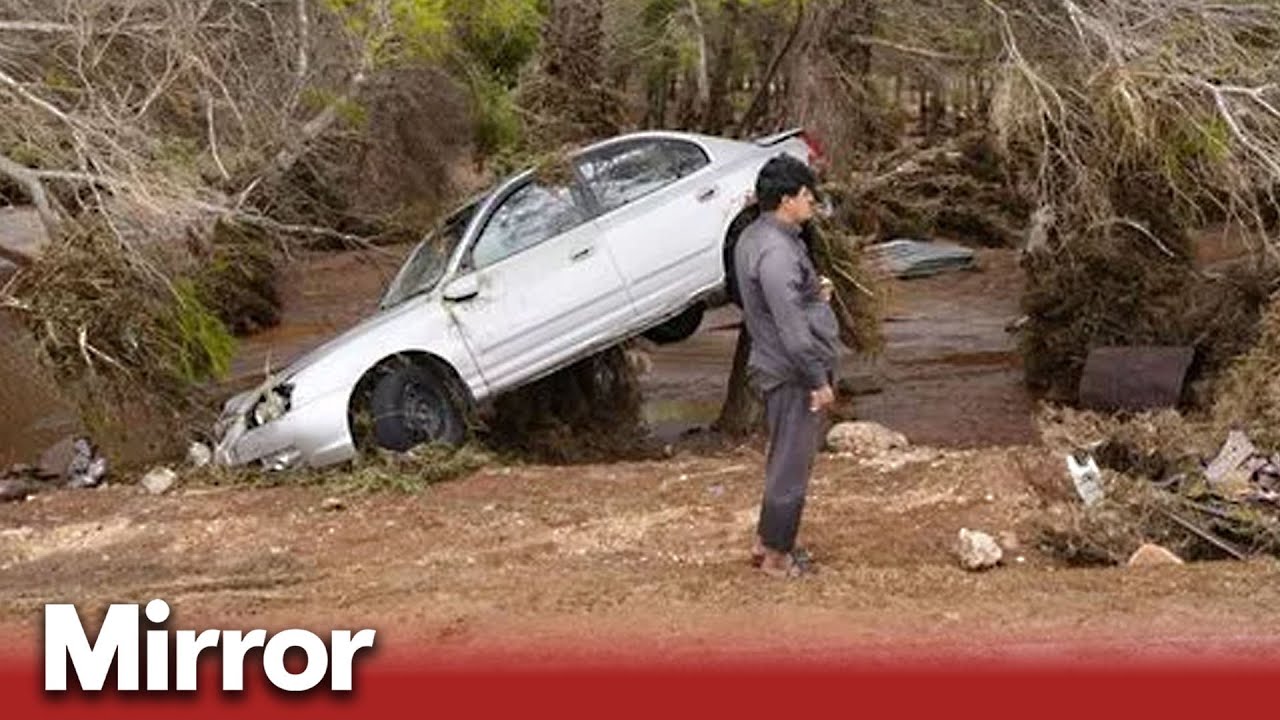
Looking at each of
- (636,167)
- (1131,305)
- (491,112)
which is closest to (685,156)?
(636,167)

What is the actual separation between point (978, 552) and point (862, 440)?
9.72ft

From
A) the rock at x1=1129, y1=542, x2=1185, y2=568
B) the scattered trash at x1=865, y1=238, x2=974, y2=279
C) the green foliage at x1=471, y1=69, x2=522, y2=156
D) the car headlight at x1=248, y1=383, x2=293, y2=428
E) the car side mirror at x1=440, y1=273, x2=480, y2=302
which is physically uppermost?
the green foliage at x1=471, y1=69, x2=522, y2=156

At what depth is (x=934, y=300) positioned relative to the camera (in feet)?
72.0

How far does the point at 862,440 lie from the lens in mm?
10672

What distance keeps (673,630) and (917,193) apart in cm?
804

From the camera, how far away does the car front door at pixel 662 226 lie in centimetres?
1088

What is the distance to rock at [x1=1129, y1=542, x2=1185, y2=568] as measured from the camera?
7461 mm

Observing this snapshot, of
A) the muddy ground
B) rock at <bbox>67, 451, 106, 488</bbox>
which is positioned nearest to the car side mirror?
the muddy ground

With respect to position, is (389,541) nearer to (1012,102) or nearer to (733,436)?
(733,436)

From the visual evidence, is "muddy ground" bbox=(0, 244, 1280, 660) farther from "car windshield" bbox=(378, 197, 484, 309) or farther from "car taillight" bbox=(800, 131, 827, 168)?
"car taillight" bbox=(800, 131, 827, 168)

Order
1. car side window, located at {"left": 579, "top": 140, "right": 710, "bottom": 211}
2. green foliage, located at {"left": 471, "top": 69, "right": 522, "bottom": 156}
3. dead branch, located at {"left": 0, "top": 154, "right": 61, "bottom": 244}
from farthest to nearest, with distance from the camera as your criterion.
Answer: green foliage, located at {"left": 471, "top": 69, "right": 522, "bottom": 156}
dead branch, located at {"left": 0, "top": 154, "right": 61, "bottom": 244}
car side window, located at {"left": 579, "top": 140, "right": 710, "bottom": 211}

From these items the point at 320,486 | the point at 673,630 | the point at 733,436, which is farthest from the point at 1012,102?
the point at 673,630

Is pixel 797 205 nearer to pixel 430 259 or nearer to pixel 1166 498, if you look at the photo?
pixel 1166 498

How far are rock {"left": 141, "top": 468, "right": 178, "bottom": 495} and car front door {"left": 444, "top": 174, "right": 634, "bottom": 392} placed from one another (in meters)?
1.99
